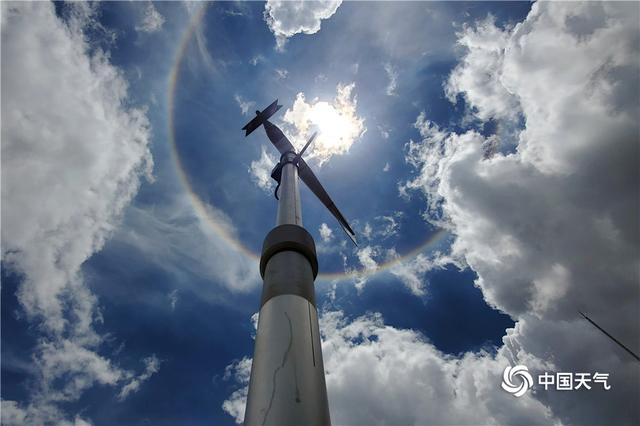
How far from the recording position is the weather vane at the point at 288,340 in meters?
9.12

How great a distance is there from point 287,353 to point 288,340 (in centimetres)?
54

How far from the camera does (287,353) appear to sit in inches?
411

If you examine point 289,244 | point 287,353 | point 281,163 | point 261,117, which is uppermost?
point 261,117

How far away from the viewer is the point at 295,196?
2111 centimetres

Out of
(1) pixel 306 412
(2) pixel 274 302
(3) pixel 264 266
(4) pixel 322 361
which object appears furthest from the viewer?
(3) pixel 264 266

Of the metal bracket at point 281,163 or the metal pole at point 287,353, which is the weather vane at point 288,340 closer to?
the metal pole at point 287,353

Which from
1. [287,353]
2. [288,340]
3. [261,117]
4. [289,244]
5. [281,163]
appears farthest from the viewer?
[261,117]

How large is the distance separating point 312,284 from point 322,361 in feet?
11.4

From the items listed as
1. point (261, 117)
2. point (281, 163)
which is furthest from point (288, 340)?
point (261, 117)

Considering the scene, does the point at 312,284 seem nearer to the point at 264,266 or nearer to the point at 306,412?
the point at 264,266

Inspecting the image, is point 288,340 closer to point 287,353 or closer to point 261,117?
point 287,353

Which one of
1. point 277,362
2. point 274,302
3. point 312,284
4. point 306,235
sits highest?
point 306,235

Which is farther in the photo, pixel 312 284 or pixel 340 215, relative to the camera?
pixel 340 215

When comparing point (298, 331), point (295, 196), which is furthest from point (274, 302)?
point (295, 196)
